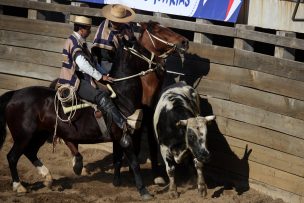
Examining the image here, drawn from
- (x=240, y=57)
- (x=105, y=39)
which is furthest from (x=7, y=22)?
(x=240, y=57)

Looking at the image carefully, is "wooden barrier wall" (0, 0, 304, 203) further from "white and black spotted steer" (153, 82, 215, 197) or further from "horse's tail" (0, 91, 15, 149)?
"horse's tail" (0, 91, 15, 149)

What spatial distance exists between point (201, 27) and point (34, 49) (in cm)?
358

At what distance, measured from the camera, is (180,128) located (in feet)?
28.4

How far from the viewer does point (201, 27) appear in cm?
965

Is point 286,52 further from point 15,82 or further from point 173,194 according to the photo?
point 15,82

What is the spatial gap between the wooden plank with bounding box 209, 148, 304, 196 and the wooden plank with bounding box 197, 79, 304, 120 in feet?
2.72

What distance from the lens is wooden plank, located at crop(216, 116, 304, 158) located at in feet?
27.3

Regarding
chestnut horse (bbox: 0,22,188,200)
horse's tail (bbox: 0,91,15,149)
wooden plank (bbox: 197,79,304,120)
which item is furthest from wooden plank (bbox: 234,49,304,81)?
horse's tail (bbox: 0,91,15,149)

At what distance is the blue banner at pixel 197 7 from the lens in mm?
9367

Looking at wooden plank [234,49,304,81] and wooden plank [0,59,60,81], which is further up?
wooden plank [234,49,304,81]

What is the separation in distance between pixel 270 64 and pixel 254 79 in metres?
0.38

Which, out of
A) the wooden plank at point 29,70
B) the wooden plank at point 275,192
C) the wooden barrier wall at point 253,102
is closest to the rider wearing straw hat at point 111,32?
the wooden barrier wall at point 253,102

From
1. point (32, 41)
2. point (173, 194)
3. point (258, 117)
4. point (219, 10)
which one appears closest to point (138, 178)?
point (173, 194)

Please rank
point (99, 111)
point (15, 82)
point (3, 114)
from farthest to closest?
point (15, 82) → point (3, 114) → point (99, 111)
